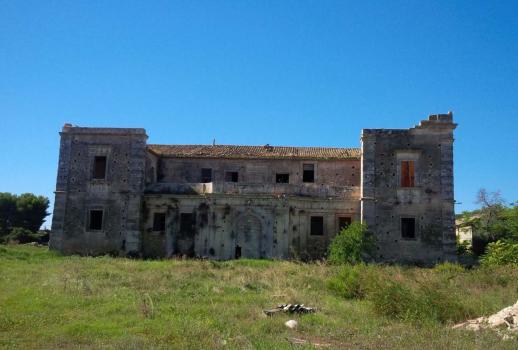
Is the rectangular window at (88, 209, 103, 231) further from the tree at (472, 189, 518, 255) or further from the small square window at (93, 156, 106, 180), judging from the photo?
the tree at (472, 189, 518, 255)

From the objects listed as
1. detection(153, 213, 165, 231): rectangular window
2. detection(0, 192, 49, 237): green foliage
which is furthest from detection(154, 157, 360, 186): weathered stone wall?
detection(0, 192, 49, 237): green foliage

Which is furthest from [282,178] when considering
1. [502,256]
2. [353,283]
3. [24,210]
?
[24,210]

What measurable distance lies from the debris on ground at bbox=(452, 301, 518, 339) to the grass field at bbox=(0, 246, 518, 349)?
433 millimetres

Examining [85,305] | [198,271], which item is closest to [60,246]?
[198,271]

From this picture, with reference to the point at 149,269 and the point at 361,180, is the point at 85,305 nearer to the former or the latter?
the point at 149,269

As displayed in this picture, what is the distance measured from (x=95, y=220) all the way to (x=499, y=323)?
23.1 meters

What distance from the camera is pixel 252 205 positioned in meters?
27.0

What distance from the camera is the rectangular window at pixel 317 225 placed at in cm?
2786

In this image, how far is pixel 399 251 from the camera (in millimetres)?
26703

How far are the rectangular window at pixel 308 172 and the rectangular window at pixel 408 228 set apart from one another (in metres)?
5.99

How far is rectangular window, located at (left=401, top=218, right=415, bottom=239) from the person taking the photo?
88.3ft

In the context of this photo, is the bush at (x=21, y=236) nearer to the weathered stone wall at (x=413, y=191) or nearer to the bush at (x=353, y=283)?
the weathered stone wall at (x=413, y=191)

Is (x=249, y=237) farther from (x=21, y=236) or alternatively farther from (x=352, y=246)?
(x=21, y=236)

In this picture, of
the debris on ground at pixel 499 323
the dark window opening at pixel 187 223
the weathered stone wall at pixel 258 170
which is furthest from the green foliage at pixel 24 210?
the debris on ground at pixel 499 323
